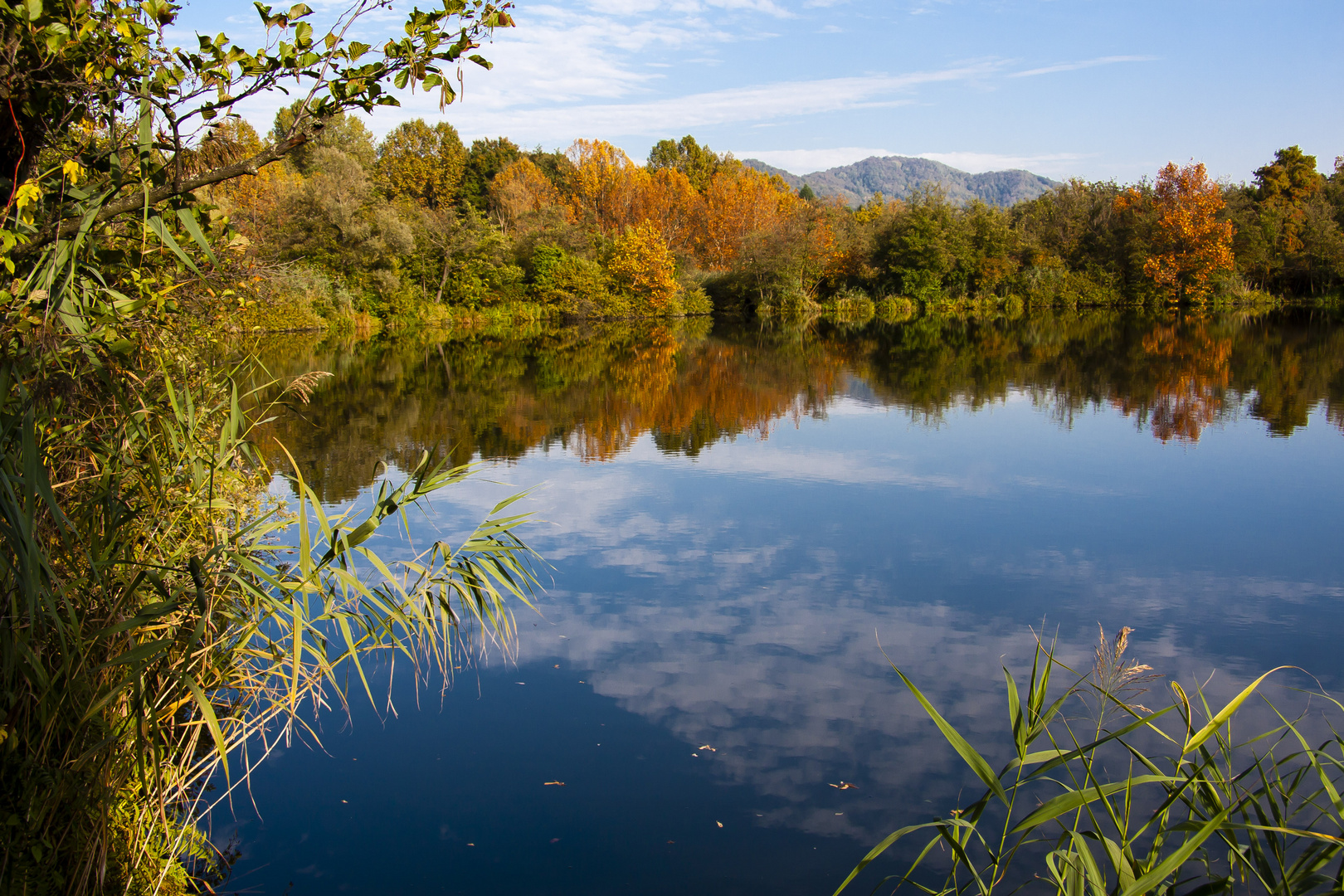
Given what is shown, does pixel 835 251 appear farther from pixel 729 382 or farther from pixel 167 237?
pixel 167 237

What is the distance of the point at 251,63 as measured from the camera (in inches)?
112

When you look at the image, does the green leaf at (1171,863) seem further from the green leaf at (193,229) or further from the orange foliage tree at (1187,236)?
the orange foliage tree at (1187,236)

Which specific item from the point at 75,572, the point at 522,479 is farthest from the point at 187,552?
the point at 522,479

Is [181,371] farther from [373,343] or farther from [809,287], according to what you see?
[809,287]

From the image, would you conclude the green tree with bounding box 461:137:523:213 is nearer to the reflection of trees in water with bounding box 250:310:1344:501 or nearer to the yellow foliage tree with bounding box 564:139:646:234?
the yellow foliage tree with bounding box 564:139:646:234

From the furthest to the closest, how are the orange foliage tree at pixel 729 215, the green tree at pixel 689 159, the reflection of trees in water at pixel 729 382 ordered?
the green tree at pixel 689 159
the orange foliage tree at pixel 729 215
the reflection of trees in water at pixel 729 382

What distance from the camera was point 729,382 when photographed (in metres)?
16.6

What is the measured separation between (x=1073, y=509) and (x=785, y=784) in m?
5.18

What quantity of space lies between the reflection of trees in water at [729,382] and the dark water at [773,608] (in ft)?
0.50

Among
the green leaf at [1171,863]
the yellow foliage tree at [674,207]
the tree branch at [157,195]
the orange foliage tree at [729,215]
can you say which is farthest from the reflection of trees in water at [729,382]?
the yellow foliage tree at [674,207]

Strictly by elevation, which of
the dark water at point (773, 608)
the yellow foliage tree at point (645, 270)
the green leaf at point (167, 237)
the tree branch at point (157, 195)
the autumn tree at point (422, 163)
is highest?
the autumn tree at point (422, 163)

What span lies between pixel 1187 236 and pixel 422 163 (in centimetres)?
4580

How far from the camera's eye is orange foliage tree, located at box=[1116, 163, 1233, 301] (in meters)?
36.4

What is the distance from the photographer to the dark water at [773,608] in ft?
11.4
